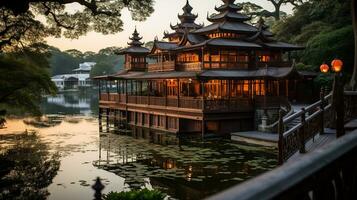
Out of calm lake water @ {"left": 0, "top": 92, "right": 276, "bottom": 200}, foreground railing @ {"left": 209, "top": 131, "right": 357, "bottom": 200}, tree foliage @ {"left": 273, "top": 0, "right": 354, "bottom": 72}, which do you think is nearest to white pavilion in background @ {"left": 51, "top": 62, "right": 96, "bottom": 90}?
tree foliage @ {"left": 273, "top": 0, "right": 354, "bottom": 72}

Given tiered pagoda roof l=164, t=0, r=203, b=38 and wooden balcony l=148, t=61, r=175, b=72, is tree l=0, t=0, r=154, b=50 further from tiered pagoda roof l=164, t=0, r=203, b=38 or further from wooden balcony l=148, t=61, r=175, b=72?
tiered pagoda roof l=164, t=0, r=203, b=38

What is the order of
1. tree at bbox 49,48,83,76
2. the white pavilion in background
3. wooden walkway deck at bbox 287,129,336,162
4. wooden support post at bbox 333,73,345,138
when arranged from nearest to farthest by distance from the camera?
wooden support post at bbox 333,73,345,138, wooden walkway deck at bbox 287,129,336,162, the white pavilion in background, tree at bbox 49,48,83,76

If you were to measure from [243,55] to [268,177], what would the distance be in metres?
36.9

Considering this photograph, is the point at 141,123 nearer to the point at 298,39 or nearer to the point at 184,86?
the point at 184,86

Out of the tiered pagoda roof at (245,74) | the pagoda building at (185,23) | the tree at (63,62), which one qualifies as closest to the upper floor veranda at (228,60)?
the tiered pagoda roof at (245,74)

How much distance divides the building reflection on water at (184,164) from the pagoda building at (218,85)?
3899mm

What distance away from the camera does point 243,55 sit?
37.7m

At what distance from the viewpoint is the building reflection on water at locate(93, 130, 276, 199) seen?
17516mm

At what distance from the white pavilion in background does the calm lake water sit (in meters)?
109

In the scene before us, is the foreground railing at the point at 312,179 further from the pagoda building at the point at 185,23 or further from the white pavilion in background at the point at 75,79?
the white pavilion in background at the point at 75,79

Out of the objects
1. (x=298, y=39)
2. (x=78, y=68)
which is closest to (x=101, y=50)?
(x=78, y=68)

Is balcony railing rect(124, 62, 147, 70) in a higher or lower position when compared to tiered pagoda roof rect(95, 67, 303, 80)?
higher

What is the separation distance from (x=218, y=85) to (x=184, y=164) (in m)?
17.2

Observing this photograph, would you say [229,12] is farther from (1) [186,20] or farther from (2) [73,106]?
(2) [73,106]
